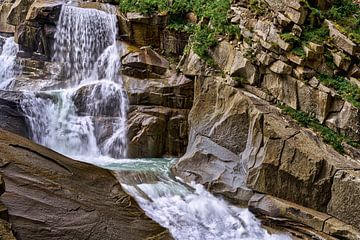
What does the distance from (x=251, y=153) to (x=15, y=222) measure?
6015 mm

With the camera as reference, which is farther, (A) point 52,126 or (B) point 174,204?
(A) point 52,126

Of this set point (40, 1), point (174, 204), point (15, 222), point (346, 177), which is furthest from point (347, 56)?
point (40, 1)

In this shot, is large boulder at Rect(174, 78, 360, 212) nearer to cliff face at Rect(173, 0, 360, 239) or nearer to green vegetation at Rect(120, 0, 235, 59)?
cliff face at Rect(173, 0, 360, 239)

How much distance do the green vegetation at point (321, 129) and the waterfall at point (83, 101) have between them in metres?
5.17

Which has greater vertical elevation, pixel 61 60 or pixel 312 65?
pixel 312 65

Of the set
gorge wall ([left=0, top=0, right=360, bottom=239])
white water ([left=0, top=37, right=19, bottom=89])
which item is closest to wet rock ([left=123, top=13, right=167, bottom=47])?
gorge wall ([left=0, top=0, right=360, bottom=239])

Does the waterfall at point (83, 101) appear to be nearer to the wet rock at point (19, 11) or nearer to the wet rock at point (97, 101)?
the wet rock at point (97, 101)

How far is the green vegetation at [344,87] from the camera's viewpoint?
31.8 ft

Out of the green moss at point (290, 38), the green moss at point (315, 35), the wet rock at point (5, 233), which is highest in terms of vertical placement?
the green moss at point (315, 35)

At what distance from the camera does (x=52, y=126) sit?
12.3 meters

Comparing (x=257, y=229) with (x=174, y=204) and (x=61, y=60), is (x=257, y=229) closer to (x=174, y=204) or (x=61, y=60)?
(x=174, y=204)

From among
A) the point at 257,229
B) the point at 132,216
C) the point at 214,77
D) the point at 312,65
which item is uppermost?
the point at 312,65

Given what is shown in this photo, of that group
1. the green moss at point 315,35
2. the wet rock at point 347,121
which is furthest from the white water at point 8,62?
the wet rock at point 347,121

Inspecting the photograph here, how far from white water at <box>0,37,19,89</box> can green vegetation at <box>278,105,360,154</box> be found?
9.09m
